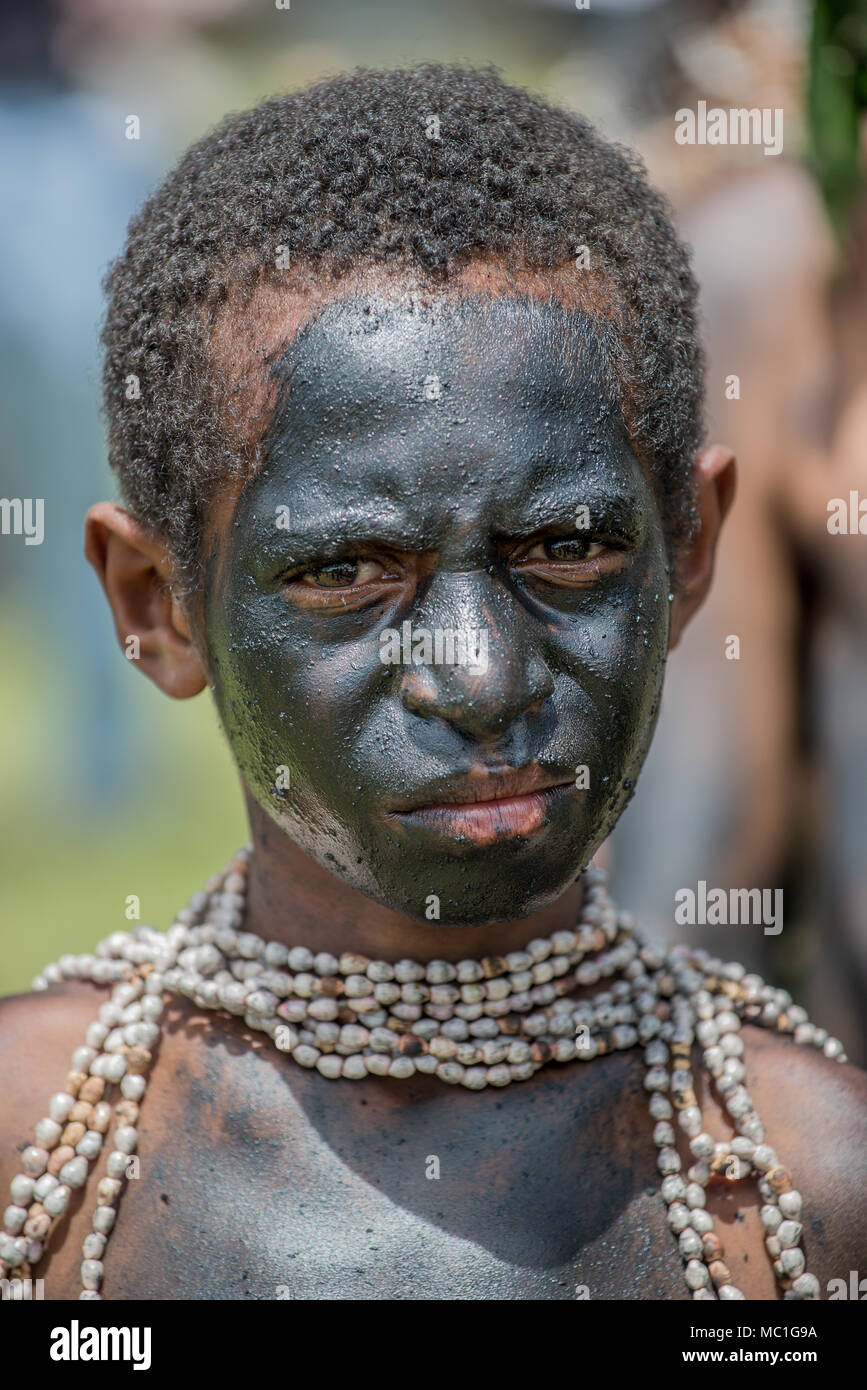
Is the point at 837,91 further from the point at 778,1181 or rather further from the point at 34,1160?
the point at 34,1160

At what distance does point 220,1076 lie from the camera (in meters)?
2.23

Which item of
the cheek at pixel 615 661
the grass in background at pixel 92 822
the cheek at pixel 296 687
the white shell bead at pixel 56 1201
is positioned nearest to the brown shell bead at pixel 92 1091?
the white shell bead at pixel 56 1201

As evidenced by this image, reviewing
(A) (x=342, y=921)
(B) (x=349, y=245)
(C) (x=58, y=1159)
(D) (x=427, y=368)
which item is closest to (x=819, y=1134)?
(A) (x=342, y=921)

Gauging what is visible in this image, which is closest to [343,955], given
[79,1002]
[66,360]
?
[79,1002]

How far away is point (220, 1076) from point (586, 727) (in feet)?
2.55

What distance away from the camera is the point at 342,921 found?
2250mm

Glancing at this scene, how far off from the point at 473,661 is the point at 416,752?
14 centimetres

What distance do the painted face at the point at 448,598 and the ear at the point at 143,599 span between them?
0.24 meters

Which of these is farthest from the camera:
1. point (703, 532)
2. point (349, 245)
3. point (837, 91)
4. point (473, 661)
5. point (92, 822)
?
point (92, 822)

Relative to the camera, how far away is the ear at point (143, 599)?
88.0 inches

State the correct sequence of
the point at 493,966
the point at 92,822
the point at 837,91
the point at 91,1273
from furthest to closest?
the point at 92,822 → the point at 837,91 → the point at 493,966 → the point at 91,1273

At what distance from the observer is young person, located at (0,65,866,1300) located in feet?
6.26

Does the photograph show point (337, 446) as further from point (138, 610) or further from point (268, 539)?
point (138, 610)

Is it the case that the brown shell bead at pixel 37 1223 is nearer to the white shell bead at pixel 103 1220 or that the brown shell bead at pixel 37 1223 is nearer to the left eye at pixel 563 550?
the white shell bead at pixel 103 1220
